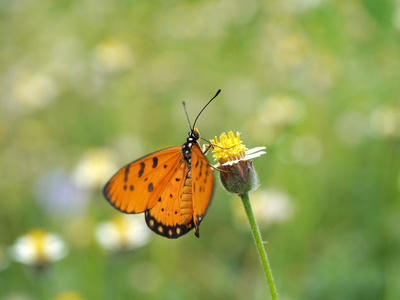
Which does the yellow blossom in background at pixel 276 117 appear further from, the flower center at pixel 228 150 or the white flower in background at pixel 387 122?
the flower center at pixel 228 150

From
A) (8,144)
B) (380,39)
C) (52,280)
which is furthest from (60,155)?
(380,39)

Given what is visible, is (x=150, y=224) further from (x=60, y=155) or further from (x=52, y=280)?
(x=60, y=155)

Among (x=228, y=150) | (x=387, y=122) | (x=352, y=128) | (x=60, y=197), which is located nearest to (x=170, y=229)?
(x=228, y=150)

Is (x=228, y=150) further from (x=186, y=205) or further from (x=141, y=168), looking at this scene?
(x=141, y=168)

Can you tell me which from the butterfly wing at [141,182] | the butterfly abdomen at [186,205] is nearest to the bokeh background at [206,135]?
the butterfly wing at [141,182]

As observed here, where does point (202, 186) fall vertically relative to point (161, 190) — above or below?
below

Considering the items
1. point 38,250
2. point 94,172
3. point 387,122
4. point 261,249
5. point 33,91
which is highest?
point 33,91
